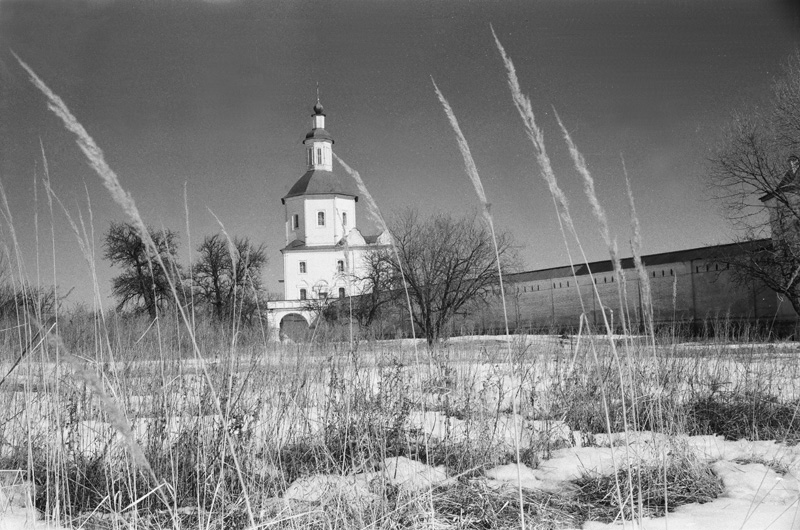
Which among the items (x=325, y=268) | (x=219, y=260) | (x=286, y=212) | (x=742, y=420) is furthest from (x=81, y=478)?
(x=286, y=212)

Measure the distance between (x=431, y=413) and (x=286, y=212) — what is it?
52226mm

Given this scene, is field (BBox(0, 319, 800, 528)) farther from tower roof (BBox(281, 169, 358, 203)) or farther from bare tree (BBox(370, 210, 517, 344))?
tower roof (BBox(281, 169, 358, 203))

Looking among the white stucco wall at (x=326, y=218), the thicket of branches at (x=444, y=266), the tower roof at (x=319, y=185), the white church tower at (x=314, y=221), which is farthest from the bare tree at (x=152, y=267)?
the tower roof at (x=319, y=185)

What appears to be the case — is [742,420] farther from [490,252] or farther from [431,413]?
[490,252]

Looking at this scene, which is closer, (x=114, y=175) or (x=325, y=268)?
(x=114, y=175)

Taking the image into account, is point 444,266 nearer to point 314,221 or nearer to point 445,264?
point 445,264

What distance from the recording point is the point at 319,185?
5484 centimetres

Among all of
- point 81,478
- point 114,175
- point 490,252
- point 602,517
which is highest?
point 490,252

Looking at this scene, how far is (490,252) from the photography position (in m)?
23.4

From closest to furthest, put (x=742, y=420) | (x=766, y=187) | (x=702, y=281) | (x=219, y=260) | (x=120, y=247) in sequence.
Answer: (x=742, y=420) < (x=766, y=187) < (x=120, y=247) < (x=702, y=281) < (x=219, y=260)

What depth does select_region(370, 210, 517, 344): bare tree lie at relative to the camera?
23.0 metres

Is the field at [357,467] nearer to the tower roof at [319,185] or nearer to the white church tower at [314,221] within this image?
the white church tower at [314,221]

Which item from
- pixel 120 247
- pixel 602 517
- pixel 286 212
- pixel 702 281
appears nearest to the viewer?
pixel 602 517

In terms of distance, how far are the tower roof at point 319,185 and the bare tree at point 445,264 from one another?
29692mm
